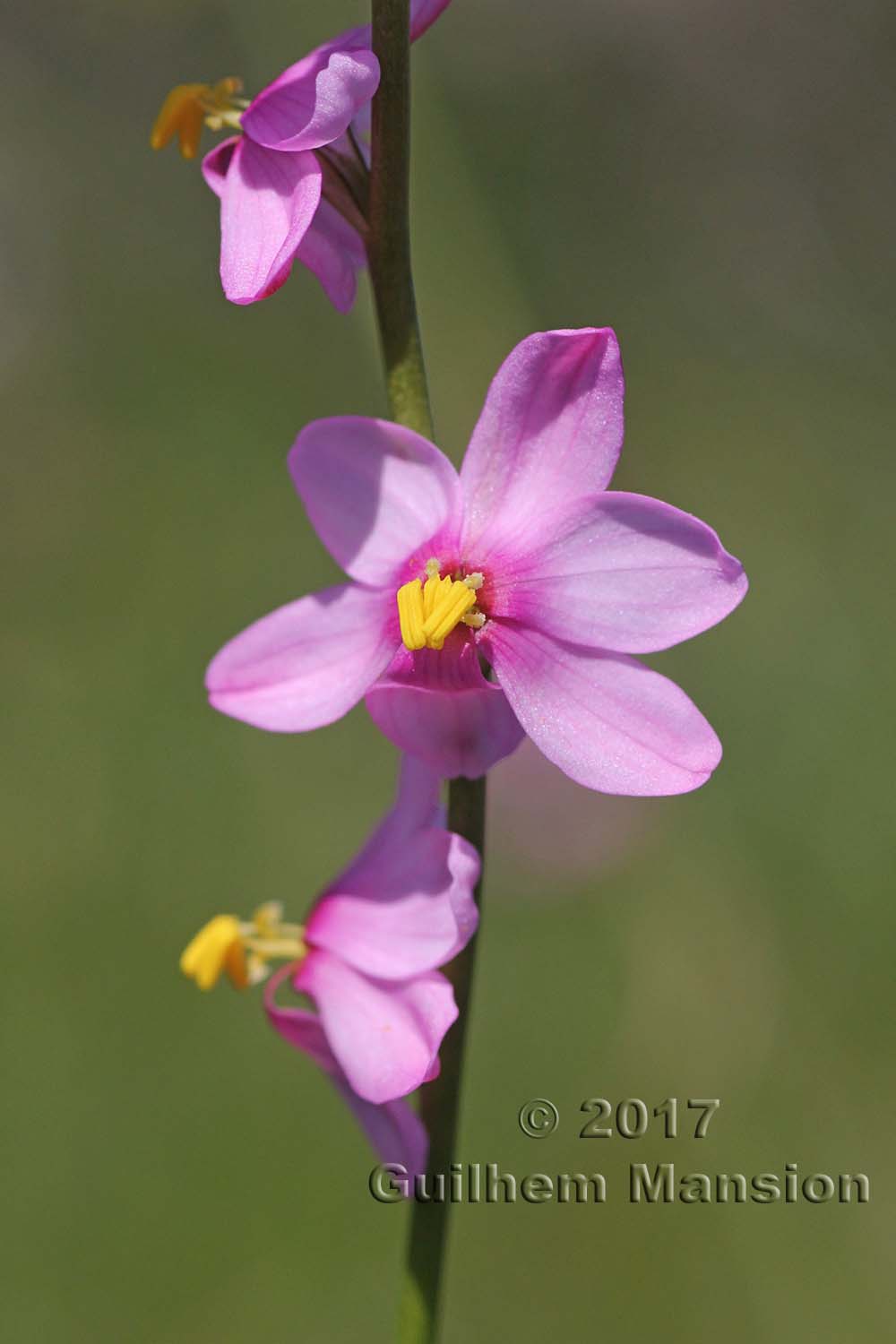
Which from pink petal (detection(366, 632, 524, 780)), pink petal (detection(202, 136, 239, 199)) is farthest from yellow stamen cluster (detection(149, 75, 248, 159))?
pink petal (detection(366, 632, 524, 780))

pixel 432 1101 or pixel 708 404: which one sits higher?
pixel 708 404

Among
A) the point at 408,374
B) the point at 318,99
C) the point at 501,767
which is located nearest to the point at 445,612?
the point at 408,374

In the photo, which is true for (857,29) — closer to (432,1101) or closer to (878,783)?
(878,783)

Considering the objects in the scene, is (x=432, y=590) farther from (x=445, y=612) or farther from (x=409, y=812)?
(x=409, y=812)

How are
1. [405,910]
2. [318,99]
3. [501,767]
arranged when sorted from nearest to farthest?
[318,99]
[405,910]
[501,767]

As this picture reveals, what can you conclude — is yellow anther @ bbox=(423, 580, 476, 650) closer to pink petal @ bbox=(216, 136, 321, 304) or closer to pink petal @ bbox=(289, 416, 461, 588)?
pink petal @ bbox=(289, 416, 461, 588)

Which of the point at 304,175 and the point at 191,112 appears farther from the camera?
the point at 191,112

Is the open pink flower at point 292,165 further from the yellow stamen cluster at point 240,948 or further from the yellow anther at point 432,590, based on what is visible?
the yellow stamen cluster at point 240,948

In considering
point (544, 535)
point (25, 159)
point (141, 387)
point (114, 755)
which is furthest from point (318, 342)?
point (544, 535)
